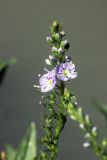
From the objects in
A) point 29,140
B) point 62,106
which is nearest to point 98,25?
point 29,140

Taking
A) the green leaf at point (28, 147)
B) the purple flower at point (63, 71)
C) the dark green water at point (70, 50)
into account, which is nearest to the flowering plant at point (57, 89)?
the purple flower at point (63, 71)

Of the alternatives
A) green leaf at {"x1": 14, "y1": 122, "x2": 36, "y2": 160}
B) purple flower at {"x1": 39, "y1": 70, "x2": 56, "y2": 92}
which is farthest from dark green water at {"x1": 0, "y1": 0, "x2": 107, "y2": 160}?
purple flower at {"x1": 39, "y1": 70, "x2": 56, "y2": 92}

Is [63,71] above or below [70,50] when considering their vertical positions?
below

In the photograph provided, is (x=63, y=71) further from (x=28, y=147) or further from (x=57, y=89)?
(x=28, y=147)

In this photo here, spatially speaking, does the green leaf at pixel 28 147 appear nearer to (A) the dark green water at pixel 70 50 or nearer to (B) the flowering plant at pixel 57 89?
(B) the flowering plant at pixel 57 89

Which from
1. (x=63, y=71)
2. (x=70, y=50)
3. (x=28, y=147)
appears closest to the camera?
(x=63, y=71)

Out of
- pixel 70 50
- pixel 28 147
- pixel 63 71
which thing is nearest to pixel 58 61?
pixel 63 71
